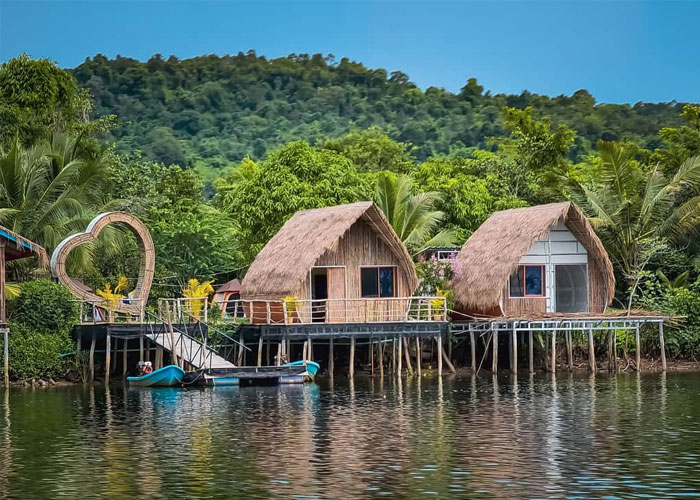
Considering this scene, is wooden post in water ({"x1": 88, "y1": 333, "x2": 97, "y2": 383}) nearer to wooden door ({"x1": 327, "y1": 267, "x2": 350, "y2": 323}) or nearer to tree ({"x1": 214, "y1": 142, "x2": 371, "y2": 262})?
wooden door ({"x1": 327, "y1": 267, "x2": 350, "y2": 323})

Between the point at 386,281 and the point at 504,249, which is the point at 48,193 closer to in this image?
→ the point at 386,281

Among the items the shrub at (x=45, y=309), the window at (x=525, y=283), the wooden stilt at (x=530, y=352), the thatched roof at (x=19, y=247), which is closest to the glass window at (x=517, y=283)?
the window at (x=525, y=283)

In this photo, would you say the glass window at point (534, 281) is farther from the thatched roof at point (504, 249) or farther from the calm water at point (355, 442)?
the calm water at point (355, 442)

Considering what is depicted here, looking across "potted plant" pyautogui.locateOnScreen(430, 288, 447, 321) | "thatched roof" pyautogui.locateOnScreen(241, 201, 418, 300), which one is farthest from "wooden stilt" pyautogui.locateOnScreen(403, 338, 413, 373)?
"thatched roof" pyautogui.locateOnScreen(241, 201, 418, 300)

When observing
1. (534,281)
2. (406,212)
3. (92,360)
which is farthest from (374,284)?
(92,360)

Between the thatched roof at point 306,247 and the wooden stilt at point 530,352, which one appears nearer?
the thatched roof at point 306,247

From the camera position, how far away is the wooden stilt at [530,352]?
37.5m

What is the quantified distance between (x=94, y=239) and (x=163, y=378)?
497cm

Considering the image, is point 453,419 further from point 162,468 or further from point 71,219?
point 71,219

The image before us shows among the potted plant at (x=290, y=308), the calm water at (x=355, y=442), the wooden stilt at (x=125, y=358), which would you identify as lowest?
the calm water at (x=355, y=442)

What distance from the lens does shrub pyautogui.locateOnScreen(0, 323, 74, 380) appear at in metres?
34.1

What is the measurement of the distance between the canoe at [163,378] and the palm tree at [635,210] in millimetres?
16436

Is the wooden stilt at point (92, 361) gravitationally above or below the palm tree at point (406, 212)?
below

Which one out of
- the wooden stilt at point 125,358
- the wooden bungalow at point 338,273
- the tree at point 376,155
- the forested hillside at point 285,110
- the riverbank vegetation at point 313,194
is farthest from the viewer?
the forested hillside at point 285,110
